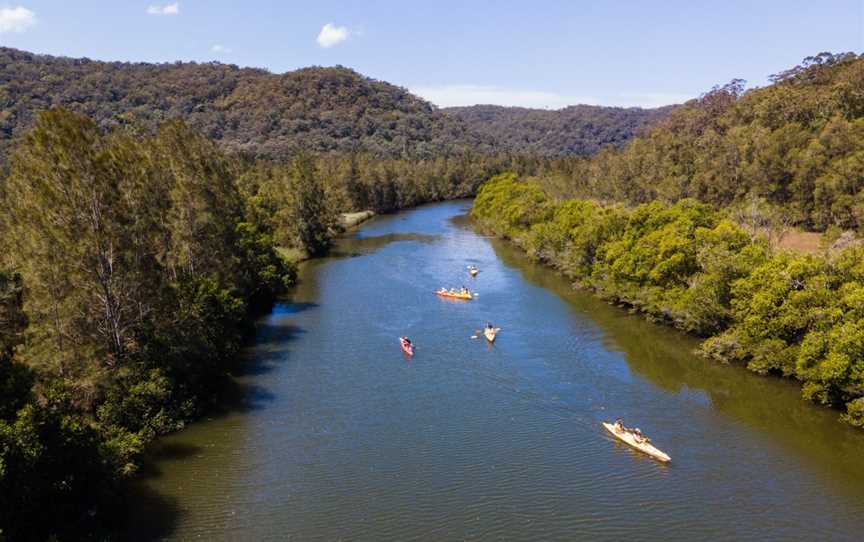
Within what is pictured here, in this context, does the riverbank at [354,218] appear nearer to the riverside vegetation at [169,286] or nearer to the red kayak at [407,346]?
the riverside vegetation at [169,286]

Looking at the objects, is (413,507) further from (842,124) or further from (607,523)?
(842,124)

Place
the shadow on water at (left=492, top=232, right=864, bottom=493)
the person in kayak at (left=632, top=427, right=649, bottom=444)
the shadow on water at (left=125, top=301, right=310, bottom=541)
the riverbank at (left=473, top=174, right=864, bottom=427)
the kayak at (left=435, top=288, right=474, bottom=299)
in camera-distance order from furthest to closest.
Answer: the kayak at (left=435, top=288, right=474, bottom=299) < the riverbank at (left=473, top=174, right=864, bottom=427) < the shadow on water at (left=492, top=232, right=864, bottom=493) < the person in kayak at (left=632, top=427, right=649, bottom=444) < the shadow on water at (left=125, top=301, right=310, bottom=541)

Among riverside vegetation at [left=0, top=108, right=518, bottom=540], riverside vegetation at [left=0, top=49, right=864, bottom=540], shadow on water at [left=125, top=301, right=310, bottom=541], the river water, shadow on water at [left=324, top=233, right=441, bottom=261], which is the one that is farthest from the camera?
shadow on water at [left=324, top=233, right=441, bottom=261]

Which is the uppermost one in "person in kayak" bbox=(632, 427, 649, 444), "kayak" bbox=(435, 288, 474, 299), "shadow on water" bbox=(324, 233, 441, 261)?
"shadow on water" bbox=(324, 233, 441, 261)

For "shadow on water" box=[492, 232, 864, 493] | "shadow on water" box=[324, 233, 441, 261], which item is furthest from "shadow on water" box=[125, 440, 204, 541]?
"shadow on water" box=[324, 233, 441, 261]

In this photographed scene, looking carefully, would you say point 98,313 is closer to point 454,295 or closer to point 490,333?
point 490,333

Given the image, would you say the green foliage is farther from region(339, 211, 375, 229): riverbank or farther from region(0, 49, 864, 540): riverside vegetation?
region(339, 211, 375, 229): riverbank
